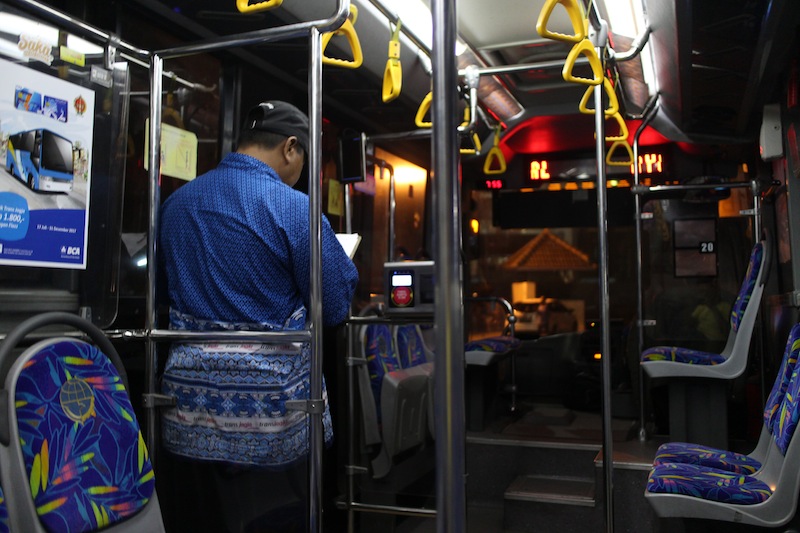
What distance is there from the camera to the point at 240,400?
6.46 feet

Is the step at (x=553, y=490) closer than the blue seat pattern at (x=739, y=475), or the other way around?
the blue seat pattern at (x=739, y=475)

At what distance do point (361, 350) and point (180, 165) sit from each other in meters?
1.35

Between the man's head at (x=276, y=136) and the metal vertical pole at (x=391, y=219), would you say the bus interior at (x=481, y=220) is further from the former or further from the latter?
the man's head at (x=276, y=136)

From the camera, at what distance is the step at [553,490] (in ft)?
12.2

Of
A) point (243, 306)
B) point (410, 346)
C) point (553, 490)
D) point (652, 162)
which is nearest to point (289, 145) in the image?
point (243, 306)

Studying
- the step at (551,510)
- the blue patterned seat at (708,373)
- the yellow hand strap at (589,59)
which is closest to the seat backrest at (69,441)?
the yellow hand strap at (589,59)

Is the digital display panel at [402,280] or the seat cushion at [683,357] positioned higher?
the digital display panel at [402,280]

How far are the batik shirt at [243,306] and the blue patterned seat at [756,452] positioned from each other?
4.59ft

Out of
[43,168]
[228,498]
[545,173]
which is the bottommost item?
[228,498]

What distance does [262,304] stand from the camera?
207 centimetres

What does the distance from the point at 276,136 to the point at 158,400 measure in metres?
0.87

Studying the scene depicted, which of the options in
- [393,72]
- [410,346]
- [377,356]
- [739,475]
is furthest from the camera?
[410,346]

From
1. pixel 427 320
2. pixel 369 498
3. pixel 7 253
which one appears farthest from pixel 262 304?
pixel 369 498

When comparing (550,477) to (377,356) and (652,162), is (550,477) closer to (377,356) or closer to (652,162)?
(377,356)
